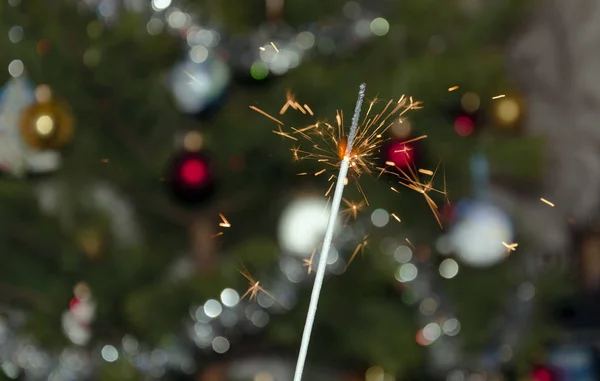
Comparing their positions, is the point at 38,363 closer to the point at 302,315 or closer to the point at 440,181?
the point at 302,315

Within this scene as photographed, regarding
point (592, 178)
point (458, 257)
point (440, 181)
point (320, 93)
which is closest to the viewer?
point (320, 93)

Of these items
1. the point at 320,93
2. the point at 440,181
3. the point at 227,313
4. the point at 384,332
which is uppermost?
the point at 320,93

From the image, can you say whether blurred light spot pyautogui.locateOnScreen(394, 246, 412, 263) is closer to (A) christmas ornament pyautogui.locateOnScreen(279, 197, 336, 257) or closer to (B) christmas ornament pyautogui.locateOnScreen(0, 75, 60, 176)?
(A) christmas ornament pyautogui.locateOnScreen(279, 197, 336, 257)

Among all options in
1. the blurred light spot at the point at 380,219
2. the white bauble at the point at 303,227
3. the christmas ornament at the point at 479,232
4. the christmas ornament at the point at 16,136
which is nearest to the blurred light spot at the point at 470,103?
the christmas ornament at the point at 479,232

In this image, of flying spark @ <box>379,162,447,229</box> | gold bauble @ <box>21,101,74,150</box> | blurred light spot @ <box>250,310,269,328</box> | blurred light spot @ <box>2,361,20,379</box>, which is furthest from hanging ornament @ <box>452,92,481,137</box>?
blurred light spot @ <box>2,361,20,379</box>

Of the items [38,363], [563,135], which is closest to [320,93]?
[38,363]

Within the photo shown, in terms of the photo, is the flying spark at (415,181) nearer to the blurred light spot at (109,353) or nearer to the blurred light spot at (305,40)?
the blurred light spot at (305,40)
